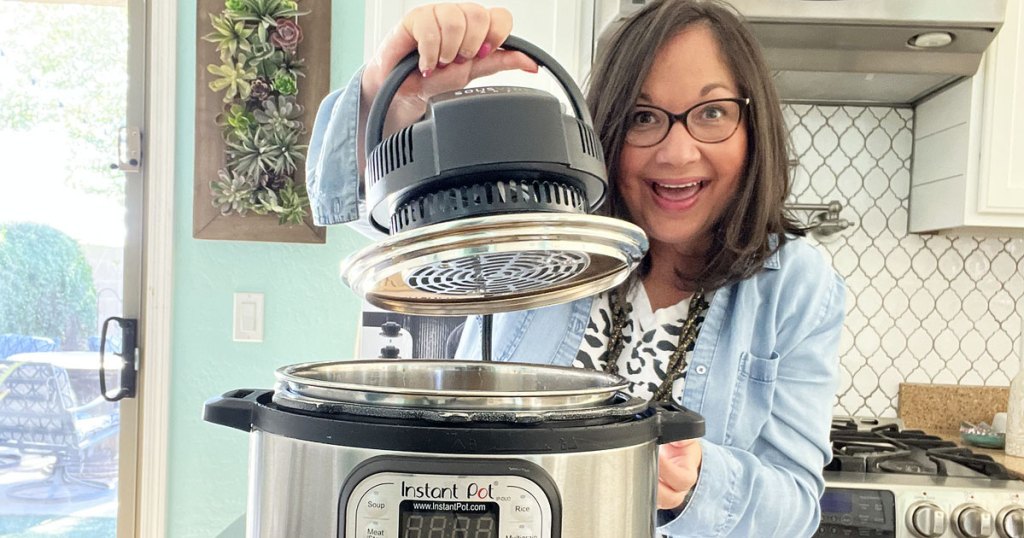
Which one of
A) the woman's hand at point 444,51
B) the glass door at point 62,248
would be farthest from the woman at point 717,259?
the glass door at point 62,248

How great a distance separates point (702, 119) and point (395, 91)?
356 millimetres

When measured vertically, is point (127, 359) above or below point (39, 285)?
below

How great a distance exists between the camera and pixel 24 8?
63.4 inches

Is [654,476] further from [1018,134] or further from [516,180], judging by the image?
[1018,134]

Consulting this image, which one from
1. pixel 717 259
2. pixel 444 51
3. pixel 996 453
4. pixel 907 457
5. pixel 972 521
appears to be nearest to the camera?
pixel 444 51

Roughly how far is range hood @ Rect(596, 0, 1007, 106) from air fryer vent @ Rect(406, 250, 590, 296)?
747mm

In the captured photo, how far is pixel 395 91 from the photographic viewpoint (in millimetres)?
466

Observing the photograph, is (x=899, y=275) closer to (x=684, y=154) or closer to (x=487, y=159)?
(x=684, y=154)

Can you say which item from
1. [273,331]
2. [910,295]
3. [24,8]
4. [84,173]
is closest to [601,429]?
[273,331]

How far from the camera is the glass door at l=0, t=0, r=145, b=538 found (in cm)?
158

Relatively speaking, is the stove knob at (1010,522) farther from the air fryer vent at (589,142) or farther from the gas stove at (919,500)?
the air fryer vent at (589,142)

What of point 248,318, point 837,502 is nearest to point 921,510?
point 837,502

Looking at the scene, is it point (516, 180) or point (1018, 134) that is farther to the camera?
point (1018, 134)

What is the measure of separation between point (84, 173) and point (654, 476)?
5.21 ft
